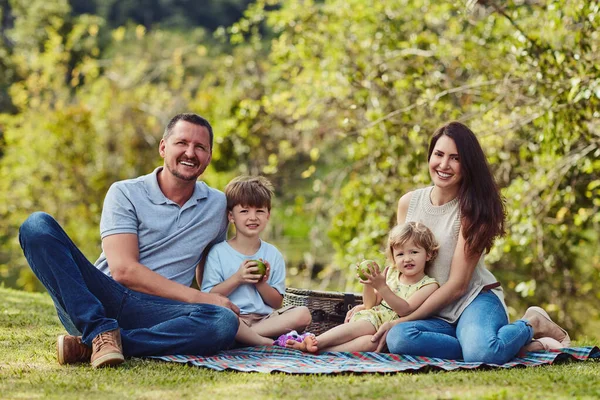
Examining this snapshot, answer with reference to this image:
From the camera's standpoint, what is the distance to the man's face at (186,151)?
459cm

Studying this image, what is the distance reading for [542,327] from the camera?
4.62m

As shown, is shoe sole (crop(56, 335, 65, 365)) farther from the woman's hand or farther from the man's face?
the woman's hand

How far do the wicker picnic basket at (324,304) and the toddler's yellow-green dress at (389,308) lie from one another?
0.45 metres

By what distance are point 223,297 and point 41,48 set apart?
1693 cm

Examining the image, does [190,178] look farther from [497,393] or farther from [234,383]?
[497,393]

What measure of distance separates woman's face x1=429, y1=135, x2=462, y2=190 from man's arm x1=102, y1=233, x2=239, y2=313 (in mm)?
1310

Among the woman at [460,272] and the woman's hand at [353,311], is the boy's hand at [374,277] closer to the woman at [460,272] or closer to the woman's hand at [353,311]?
the woman at [460,272]

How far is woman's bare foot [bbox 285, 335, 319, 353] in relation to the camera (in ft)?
14.5

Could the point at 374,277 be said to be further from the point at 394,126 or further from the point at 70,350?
the point at 394,126

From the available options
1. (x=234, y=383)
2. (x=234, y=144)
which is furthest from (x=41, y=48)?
(x=234, y=383)

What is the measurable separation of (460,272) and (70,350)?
1992 mm

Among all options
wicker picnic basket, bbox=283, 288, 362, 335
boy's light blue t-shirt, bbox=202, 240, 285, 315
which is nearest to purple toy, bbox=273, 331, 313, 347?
boy's light blue t-shirt, bbox=202, 240, 285, 315

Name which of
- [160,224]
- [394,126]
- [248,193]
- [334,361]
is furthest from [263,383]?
[394,126]

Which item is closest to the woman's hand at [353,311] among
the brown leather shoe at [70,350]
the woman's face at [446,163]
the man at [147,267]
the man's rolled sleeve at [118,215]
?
the man at [147,267]
